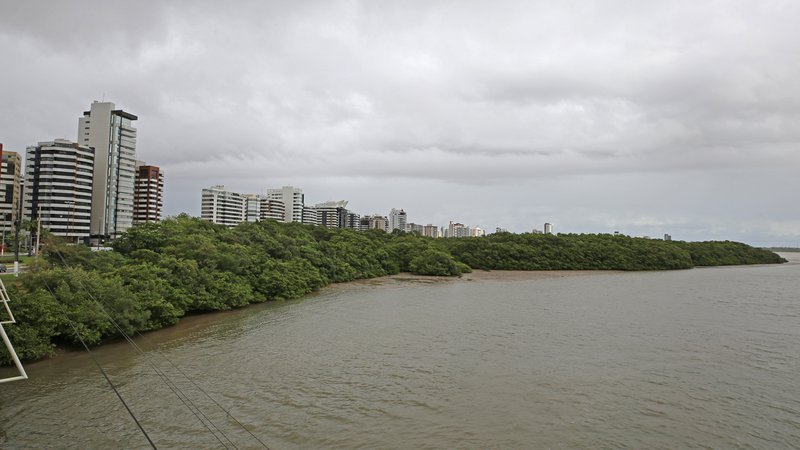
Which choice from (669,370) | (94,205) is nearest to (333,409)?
(669,370)

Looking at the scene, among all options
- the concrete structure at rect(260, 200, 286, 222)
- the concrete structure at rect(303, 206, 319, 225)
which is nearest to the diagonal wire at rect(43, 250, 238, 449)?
the concrete structure at rect(260, 200, 286, 222)

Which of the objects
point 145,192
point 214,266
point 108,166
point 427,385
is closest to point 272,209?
point 145,192

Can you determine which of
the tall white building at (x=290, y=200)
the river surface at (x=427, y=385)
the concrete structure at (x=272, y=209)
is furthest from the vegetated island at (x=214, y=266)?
the tall white building at (x=290, y=200)

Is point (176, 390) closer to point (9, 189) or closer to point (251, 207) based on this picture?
point (9, 189)

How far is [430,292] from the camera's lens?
40844mm

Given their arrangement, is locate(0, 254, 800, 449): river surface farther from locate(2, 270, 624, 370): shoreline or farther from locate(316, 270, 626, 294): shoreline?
locate(316, 270, 626, 294): shoreline

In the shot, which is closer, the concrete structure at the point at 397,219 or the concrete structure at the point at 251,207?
the concrete structure at the point at 251,207

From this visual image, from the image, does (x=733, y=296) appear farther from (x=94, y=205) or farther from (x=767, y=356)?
(x=94, y=205)

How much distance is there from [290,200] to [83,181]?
71244 mm

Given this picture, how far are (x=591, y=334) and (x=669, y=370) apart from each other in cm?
622

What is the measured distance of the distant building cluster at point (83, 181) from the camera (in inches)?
2547

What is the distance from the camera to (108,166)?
237 feet

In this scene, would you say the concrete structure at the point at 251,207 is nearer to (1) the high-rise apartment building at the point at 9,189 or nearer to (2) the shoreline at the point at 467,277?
(1) the high-rise apartment building at the point at 9,189

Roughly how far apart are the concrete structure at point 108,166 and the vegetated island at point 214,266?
1444 inches
